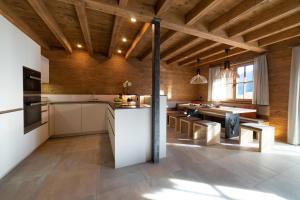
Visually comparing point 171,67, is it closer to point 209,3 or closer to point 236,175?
point 209,3

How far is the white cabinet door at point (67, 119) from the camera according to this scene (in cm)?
352

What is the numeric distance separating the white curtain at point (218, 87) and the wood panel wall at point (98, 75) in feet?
4.61

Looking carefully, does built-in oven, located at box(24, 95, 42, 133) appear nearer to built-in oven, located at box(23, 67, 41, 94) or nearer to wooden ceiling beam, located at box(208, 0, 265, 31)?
built-in oven, located at box(23, 67, 41, 94)

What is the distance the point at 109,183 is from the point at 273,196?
194 centimetres

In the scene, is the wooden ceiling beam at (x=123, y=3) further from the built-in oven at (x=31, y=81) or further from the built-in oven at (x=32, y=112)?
the built-in oven at (x=32, y=112)

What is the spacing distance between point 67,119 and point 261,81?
5.37 metres

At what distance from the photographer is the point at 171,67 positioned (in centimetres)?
589

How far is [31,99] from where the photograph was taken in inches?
99.8

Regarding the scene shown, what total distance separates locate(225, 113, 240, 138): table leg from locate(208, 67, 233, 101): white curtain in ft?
4.93

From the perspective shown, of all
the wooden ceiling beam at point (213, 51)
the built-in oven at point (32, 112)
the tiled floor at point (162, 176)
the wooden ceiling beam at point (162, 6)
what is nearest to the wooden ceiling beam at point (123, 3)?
the wooden ceiling beam at point (162, 6)

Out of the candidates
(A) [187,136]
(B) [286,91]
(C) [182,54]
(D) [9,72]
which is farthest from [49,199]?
(B) [286,91]

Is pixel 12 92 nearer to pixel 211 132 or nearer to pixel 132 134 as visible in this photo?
pixel 132 134

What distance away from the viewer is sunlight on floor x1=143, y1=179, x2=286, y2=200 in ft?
5.02

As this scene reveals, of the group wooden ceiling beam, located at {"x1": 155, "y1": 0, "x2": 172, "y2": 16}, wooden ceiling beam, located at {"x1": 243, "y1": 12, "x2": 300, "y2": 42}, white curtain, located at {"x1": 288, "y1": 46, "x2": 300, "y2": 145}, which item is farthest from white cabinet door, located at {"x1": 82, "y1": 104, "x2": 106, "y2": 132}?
white curtain, located at {"x1": 288, "y1": 46, "x2": 300, "y2": 145}
